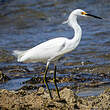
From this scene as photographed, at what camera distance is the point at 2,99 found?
5.25 m

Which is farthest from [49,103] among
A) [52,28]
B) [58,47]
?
[52,28]

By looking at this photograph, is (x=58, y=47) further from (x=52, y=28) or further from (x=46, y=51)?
(x=52, y=28)

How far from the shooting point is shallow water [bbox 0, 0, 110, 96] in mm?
10450

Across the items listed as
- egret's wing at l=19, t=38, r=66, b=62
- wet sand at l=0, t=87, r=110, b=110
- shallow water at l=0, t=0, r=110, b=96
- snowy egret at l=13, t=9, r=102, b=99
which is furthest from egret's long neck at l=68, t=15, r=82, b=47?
shallow water at l=0, t=0, r=110, b=96

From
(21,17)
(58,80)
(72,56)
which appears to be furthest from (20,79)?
(21,17)

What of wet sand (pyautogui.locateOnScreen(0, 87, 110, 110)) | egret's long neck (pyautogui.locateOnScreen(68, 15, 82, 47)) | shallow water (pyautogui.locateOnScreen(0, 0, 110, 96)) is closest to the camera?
wet sand (pyautogui.locateOnScreen(0, 87, 110, 110))

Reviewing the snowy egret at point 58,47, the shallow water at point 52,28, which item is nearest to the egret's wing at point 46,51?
the snowy egret at point 58,47

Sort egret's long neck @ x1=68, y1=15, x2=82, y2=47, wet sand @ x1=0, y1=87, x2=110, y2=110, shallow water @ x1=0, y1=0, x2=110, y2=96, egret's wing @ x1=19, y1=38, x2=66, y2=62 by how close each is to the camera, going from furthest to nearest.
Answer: shallow water @ x1=0, y1=0, x2=110, y2=96 → egret's wing @ x1=19, y1=38, x2=66, y2=62 → egret's long neck @ x1=68, y1=15, x2=82, y2=47 → wet sand @ x1=0, y1=87, x2=110, y2=110

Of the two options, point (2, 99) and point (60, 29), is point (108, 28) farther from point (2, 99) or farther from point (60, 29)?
point (2, 99)

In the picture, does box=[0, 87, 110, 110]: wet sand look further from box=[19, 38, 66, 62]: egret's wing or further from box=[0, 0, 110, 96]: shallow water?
box=[0, 0, 110, 96]: shallow water

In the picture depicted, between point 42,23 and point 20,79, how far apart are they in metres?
8.85

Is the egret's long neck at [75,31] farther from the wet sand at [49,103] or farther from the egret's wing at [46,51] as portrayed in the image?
the wet sand at [49,103]

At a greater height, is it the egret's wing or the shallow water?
the egret's wing

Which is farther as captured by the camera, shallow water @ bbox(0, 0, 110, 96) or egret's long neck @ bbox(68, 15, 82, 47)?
shallow water @ bbox(0, 0, 110, 96)
